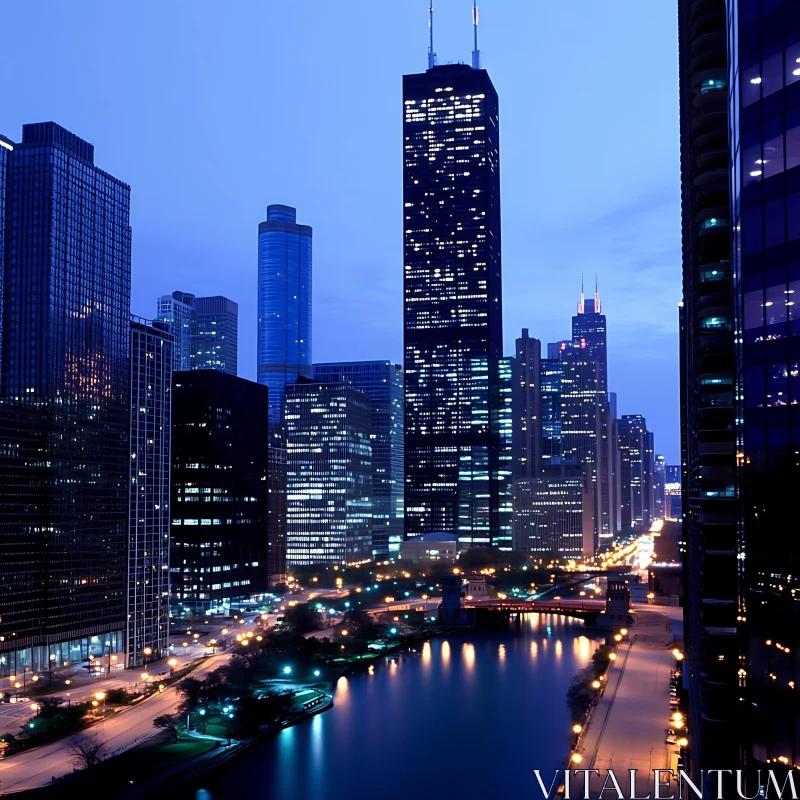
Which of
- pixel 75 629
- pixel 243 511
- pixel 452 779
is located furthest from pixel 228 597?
pixel 452 779

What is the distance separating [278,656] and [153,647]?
43.7ft

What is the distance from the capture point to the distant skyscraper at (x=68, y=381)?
8438 centimetres

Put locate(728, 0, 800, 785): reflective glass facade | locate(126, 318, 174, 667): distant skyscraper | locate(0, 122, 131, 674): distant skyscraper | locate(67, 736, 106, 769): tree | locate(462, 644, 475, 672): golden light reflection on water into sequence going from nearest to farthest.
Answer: locate(728, 0, 800, 785): reflective glass facade < locate(67, 736, 106, 769): tree < locate(0, 122, 131, 674): distant skyscraper < locate(126, 318, 174, 667): distant skyscraper < locate(462, 644, 475, 672): golden light reflection on water

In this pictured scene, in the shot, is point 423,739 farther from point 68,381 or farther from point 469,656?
point 68,381

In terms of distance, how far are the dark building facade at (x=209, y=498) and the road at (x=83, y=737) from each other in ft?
172

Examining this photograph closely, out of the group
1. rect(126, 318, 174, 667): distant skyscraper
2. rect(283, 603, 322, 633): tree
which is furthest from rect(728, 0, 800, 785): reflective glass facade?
rect(283, 603, 322, 633): tree

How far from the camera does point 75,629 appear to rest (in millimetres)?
84438

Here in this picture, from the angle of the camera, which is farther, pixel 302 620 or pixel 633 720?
pixel 302 620

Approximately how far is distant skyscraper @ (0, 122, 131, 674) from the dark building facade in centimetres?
3921

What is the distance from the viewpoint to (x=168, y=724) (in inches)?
2520

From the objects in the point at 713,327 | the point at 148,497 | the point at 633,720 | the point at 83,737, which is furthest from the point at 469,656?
the point at 713,327

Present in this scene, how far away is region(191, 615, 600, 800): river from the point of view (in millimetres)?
56438

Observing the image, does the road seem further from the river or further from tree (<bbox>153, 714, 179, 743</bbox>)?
the river

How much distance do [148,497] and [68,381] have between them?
14.6m
